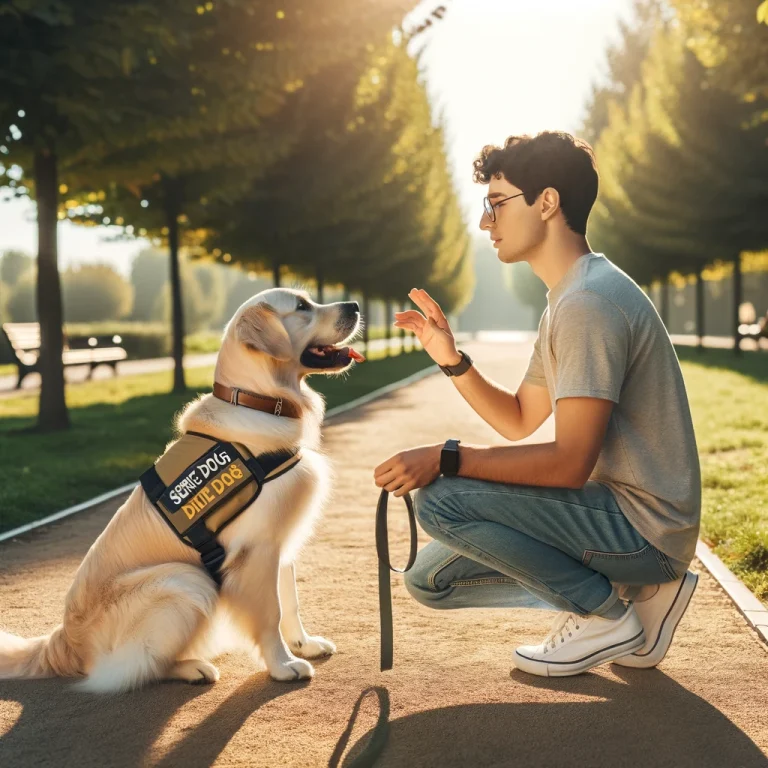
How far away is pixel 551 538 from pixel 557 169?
4.81 ft

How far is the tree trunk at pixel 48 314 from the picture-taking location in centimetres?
1224

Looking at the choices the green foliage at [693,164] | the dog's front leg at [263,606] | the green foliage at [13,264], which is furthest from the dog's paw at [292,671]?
the green foliage at [13,264]

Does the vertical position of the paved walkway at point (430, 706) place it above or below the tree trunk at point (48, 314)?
below

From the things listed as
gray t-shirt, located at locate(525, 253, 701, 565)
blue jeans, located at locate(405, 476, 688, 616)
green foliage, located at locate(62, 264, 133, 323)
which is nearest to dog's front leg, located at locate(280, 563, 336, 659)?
blue jeans, located at locate(405, 476, 688, 616)

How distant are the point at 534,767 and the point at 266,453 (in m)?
1.69

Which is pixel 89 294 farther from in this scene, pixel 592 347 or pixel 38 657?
pixel 592 347

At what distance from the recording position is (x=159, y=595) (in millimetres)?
3721

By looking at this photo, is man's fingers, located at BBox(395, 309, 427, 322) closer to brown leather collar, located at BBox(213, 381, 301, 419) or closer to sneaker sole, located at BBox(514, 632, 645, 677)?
brown leather collar, located at BBox(213, 381, 301, 419)

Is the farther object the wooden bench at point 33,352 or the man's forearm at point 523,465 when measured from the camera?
the wooden bench at point 33,352

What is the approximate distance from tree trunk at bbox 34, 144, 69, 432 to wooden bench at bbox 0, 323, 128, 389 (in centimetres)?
603

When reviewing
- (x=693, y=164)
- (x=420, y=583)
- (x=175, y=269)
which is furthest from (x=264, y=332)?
(x=693, y=164)

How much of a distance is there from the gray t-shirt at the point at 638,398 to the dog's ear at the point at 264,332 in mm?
1228

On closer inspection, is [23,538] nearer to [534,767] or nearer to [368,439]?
[534,767]

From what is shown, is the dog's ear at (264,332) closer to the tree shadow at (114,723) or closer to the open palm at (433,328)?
the open palm at (433,328)
